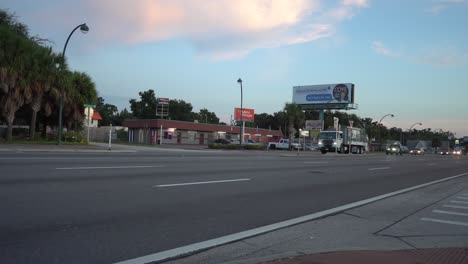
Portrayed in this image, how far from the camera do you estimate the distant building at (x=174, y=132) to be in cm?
6612

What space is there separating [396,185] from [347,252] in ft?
34.2

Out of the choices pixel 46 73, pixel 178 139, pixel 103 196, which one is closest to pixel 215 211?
pixel 103 196

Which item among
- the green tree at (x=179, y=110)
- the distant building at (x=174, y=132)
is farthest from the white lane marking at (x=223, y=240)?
the green tree at (x=179, y=110)

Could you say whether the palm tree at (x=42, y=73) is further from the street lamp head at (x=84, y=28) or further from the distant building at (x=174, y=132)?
the distant building at (x=174, y=132)

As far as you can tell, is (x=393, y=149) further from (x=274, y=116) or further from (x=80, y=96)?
(x=274, y=116)

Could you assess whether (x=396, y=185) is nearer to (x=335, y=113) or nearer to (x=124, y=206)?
(x=124, y=206)

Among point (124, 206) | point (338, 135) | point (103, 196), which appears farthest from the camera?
point (338, 135)

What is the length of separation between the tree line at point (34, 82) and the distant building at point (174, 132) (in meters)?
21.7

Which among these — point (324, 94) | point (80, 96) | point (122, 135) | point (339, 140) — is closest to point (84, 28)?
point (80, 96)

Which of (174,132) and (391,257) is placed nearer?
(391,257)

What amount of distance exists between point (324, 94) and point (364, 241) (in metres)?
75.4

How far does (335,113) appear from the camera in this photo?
128 m

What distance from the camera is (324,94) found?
79.9 meters

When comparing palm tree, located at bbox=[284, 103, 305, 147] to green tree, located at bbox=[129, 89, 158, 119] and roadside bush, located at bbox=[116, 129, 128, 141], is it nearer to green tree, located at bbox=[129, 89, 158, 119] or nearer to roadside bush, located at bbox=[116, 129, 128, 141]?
roadside bush, located at bbox=[116, 129, 128, 141]
